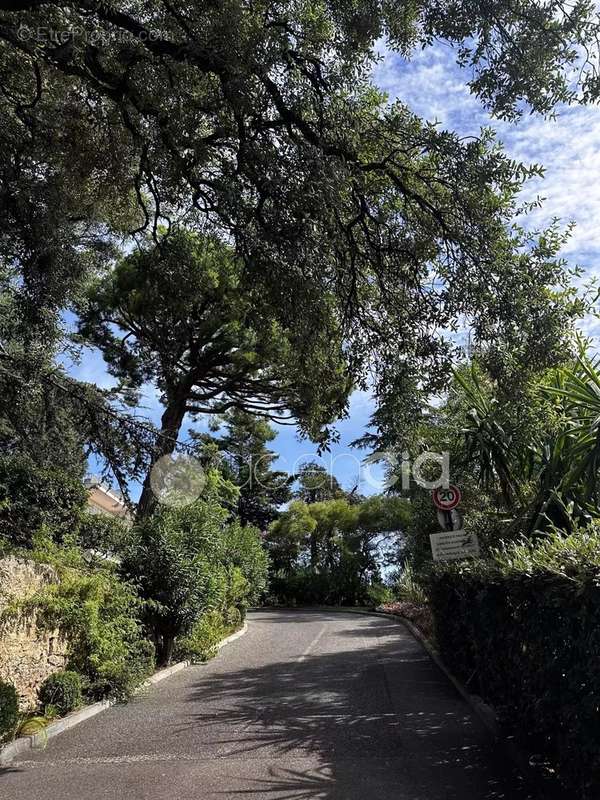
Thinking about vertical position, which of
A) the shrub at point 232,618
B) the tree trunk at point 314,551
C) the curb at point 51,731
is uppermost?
the tree trunk at point 314,551

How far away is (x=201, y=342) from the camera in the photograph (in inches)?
872

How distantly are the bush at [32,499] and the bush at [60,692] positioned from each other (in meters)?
3.30

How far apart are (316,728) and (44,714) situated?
10.4 feet

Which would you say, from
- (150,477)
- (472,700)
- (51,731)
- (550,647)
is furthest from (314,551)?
(550,647)

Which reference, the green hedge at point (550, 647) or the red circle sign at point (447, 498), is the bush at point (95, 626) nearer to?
the green hedge at point (550, 647)

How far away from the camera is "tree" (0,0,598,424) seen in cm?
627

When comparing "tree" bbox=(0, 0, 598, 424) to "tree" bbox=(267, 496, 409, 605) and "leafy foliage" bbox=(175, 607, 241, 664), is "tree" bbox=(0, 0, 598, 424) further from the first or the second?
"tree" bbox=(267, 496, 409, 605)

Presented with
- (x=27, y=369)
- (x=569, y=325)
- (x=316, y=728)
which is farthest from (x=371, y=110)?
(x=316, y=728)

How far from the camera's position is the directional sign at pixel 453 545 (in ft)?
33.7

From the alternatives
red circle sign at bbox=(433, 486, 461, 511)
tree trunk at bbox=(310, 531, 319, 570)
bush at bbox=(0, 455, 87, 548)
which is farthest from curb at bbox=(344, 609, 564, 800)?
tree trunk at bbox=(310, 531, 319, 570)

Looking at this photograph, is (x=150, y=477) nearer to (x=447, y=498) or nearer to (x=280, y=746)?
(x=447, y=498)

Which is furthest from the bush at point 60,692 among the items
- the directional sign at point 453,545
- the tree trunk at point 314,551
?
the tree trunk at point 314,551

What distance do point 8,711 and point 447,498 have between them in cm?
718

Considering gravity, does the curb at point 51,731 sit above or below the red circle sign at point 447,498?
below
